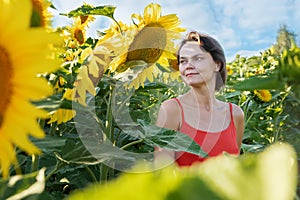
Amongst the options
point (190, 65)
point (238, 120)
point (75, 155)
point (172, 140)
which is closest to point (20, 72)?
point (75, 155)

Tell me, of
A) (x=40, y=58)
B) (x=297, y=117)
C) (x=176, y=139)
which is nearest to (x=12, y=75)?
(x=40, y=58)

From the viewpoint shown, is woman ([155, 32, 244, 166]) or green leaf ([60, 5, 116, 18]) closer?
green leaf ([60, 5, 116, 18])

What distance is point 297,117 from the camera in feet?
9.28

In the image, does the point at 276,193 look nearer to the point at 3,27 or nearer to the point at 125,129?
the point at 3,27

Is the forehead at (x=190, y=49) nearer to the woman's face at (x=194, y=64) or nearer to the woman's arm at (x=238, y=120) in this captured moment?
the woman's face at (x=194, y=64)

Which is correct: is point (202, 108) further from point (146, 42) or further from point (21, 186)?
point (21, 186)

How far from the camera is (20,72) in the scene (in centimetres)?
42

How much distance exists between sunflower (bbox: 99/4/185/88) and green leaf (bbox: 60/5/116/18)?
0.17ft

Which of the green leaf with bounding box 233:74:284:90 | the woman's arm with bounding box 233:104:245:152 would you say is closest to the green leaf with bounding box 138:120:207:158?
the green leaf with bounding box 233:74:284:90

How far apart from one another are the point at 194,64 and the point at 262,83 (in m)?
1.55

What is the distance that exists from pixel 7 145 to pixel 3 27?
0.11 m

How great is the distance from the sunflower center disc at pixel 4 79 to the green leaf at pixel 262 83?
236 mm

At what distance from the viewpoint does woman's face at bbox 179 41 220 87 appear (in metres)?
2.00

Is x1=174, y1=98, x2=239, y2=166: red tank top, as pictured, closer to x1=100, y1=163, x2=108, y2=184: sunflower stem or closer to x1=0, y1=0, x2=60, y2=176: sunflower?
x1=100, y1=163, x2=108, y2=184: sunflower stem
